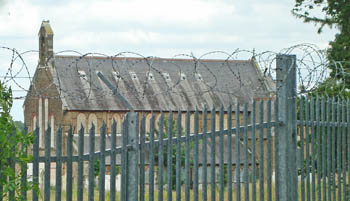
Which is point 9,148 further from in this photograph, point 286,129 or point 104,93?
point 104,93

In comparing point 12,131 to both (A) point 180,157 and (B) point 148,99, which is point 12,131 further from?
(B) point 148,99

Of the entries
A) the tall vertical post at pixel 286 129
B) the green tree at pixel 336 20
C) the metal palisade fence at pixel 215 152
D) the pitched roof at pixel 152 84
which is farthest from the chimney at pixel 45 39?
the tall vertical post at pixel 286 129

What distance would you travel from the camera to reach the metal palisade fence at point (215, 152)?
691 centimetres

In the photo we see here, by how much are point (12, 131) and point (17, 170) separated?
1.64 feet

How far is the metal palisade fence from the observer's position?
6.91 meters

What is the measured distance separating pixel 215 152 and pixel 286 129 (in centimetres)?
110

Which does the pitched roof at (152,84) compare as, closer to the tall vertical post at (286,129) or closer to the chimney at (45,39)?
the chimney at (45,39)

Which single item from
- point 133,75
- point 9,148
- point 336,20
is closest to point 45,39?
point 133,75

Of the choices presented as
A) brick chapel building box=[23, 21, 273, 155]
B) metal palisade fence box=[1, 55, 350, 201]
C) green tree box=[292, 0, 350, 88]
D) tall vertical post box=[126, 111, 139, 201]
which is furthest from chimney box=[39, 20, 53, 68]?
tall vertical post box=[126, 111, 139, 201]

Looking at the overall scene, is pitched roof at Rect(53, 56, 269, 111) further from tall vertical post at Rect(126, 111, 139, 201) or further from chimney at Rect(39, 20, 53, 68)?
tall vertical post at Rect(126, 111, 139, 201)

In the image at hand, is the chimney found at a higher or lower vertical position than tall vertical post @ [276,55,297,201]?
higher

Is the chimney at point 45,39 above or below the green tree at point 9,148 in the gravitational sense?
above

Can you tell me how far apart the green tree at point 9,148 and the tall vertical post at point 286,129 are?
11.8ft

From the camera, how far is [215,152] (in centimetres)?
831
